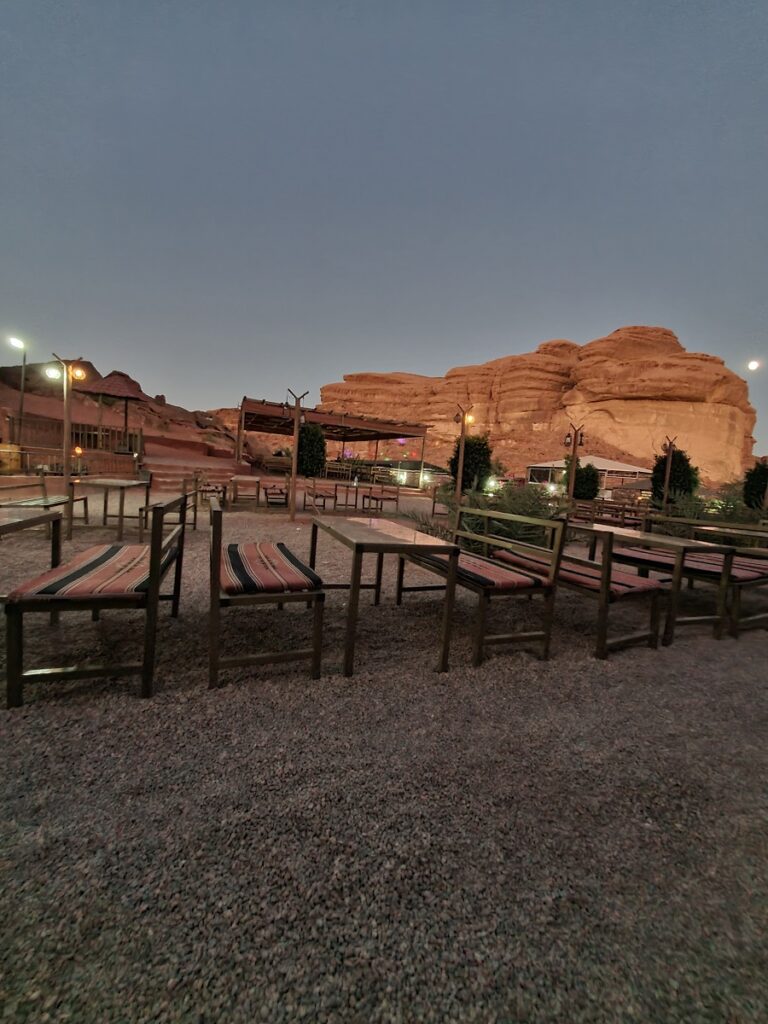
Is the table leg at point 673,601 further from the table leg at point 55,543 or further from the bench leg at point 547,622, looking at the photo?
the table leg at point 55,543

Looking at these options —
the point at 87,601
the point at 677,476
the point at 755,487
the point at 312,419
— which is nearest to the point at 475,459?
the point at 312,419

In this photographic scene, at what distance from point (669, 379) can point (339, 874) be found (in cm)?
5778

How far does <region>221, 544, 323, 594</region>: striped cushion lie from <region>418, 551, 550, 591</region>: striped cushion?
835 mm

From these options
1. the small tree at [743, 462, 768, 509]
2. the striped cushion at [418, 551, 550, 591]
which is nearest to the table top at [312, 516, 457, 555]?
the striped cushion at [418, 551, 550, 591]

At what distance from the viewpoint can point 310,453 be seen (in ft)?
68.7

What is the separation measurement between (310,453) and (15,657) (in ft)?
64.2

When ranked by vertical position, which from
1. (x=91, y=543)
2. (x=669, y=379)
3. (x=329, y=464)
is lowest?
(x=91, y=543)

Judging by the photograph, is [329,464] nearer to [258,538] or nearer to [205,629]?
[258,538]

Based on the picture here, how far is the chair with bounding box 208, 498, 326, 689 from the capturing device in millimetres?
2041

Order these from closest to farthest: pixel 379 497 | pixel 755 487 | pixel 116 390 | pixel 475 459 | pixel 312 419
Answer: pixel 379 497 < pixel 755 487 < pixel 312 419 < pixel 116 390 < pixel 475 459

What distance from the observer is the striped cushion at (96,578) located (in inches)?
71.7

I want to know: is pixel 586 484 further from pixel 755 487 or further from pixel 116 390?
pixel 116 390

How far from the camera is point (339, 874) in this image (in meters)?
1.16

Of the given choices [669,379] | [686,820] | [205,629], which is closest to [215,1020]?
[686,820]
